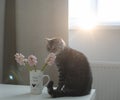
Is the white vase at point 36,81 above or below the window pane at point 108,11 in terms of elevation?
below

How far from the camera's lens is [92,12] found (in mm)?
Answer: 2318

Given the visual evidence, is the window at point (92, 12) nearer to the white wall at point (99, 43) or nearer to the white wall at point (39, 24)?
the white wall at point (99, 43)

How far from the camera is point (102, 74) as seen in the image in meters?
2.21

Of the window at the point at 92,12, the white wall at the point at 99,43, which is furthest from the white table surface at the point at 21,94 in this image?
the window at the point at 92,12

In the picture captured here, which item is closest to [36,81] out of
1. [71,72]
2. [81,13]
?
[71,72]

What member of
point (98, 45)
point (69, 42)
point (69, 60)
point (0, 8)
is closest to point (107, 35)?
point (98, 45)

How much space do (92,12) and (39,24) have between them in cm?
50

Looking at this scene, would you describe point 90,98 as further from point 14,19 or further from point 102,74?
point 14,19

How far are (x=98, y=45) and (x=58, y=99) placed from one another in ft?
2.82

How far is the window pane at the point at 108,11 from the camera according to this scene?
2.27 metres

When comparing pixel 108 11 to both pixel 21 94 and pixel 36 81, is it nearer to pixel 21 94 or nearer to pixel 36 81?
pixel 36 81

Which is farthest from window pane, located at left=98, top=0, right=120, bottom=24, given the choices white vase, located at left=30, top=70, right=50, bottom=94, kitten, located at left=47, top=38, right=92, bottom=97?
white vase, located at left=30, top=70, right=50, bottom=94

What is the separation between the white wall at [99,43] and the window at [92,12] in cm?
7

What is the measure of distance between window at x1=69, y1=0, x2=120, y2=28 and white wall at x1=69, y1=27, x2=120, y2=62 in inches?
2.8
